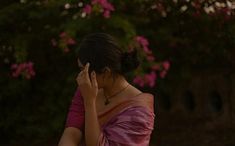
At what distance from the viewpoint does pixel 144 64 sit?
24.1ft

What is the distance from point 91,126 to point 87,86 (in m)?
0.17

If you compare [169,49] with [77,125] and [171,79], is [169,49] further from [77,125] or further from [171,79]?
[77,125]

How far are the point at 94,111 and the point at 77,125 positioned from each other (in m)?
0.18

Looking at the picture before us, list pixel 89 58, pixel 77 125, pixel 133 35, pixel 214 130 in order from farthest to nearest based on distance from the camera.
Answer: pixel 214 130 → pixel 133 35 → pixel 77 125 → pixel 89 58

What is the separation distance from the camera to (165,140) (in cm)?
857

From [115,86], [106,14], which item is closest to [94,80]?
[115,86]

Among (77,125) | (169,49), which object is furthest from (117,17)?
(77,125)

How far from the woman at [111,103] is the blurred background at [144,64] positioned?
4.04m

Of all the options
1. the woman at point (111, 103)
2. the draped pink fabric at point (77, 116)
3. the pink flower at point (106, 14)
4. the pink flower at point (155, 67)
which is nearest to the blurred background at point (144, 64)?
the pink flower at point (155, 67)

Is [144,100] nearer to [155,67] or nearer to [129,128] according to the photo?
[129,128]

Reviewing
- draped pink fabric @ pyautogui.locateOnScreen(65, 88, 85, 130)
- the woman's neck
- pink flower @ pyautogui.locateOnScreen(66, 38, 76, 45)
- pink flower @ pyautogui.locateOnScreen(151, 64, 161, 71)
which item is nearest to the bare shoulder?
the woman's neck

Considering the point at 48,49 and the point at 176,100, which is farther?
the point at 176,100

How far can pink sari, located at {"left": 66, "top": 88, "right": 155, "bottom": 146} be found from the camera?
116 inches

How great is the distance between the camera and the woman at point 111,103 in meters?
2.93
